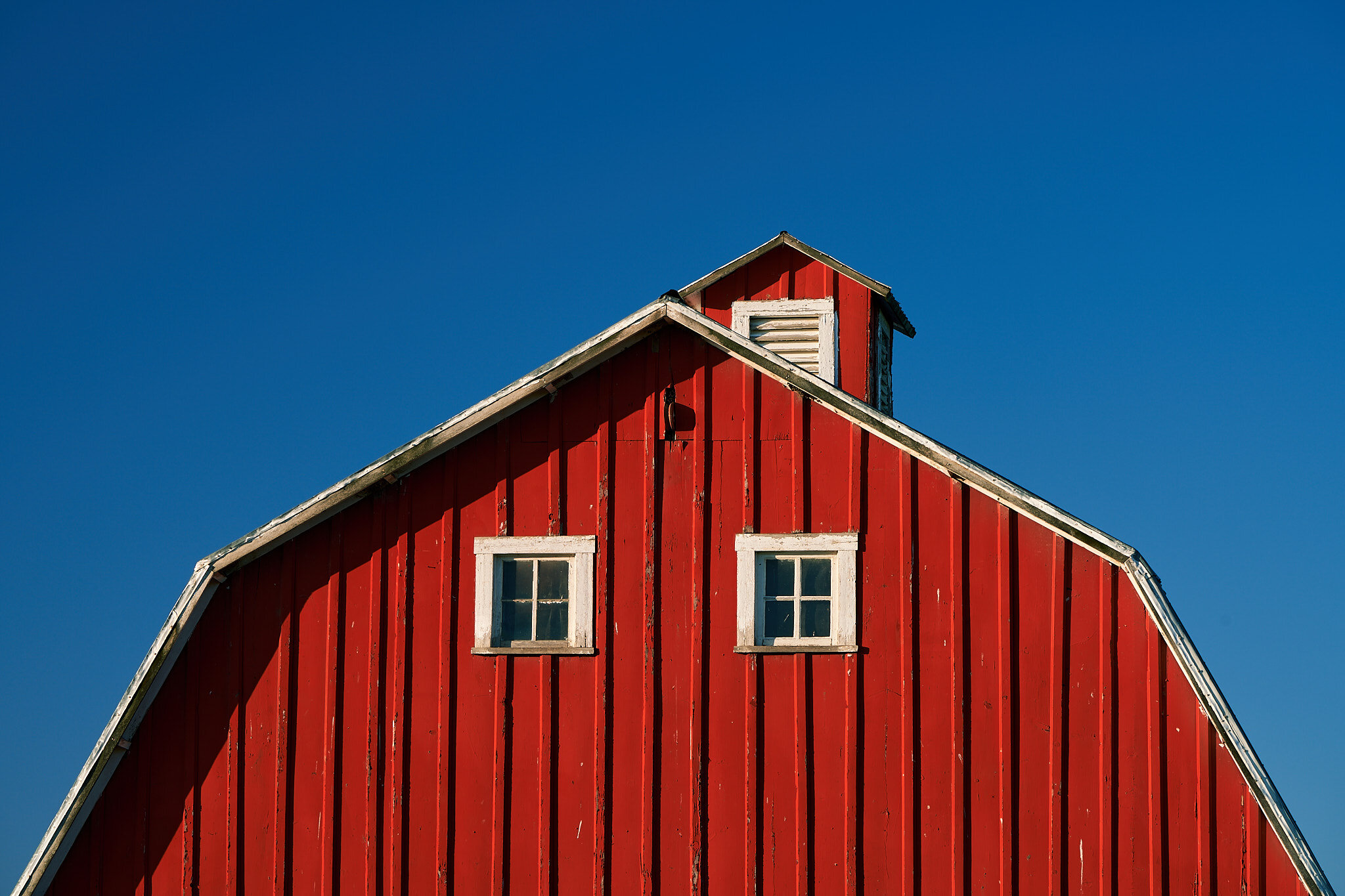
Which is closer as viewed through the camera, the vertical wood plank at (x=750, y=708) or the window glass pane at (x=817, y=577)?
the vertical wood plank at (x=750, y=708)

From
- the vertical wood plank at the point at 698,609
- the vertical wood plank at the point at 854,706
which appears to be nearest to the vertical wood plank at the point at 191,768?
the vertical wood plank at the point at 698,609

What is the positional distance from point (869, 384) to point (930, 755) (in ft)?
22.8

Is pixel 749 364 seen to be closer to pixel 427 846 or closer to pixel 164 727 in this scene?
pixel 427 846

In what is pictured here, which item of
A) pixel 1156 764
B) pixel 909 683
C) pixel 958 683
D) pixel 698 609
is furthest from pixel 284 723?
pixel 1156 764

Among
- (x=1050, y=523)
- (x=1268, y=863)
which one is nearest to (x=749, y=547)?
(x=1050, y=523)

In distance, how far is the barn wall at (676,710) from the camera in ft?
38.8

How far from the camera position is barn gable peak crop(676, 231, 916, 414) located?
59.4 ft

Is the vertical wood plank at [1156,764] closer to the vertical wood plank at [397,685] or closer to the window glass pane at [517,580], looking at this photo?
the window glass pane at [517,580]

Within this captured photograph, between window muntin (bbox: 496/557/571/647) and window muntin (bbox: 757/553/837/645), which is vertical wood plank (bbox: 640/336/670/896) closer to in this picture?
window muntin (bbox: 496/557/571/647)

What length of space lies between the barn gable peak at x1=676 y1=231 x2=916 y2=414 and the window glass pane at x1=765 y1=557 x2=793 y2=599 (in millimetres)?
5718

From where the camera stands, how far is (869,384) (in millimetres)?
18234

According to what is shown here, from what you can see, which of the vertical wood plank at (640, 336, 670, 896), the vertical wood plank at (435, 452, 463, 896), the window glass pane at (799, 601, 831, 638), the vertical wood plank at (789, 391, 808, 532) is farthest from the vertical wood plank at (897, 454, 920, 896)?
the vertical wood plank at (435, 452, 463, 896)

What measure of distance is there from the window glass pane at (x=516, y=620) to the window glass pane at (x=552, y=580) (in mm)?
101

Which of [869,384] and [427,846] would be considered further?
[869,384]
